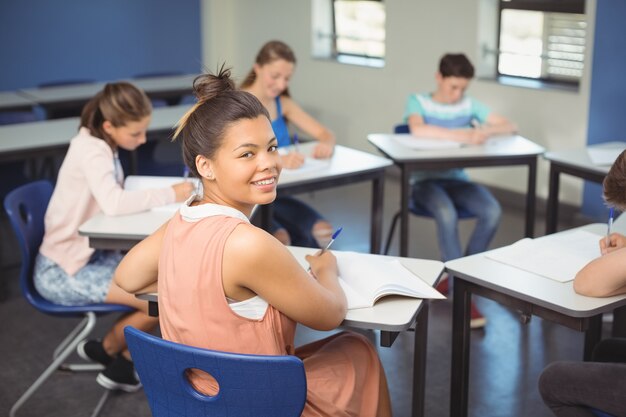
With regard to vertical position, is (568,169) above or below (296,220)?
above

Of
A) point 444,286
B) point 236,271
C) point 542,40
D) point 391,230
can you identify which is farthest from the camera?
point 542,40

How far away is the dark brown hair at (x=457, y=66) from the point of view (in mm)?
4215

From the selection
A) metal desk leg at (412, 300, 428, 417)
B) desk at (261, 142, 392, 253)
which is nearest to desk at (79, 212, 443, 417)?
metal desk leg at (412, 300, 428, 417)

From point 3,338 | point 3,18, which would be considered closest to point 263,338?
point 3,338

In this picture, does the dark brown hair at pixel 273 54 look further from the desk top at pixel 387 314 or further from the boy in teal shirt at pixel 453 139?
the desk top at pixel 387 314

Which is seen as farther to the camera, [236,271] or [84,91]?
[84,91]

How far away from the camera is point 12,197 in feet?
9.93

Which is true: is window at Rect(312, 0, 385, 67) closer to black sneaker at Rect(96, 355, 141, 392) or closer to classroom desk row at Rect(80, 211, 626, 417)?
black sneaker at Rect(96, 355, 141, 392)

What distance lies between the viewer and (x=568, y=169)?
152 inches

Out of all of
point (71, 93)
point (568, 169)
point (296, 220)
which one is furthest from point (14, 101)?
point (568, 169)

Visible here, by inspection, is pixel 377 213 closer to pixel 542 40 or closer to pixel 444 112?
pixel 444 112

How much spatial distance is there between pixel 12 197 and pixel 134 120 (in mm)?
501

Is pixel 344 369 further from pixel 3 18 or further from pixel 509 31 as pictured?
pixel 3 18

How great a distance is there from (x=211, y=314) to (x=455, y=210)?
2418 millimetres
